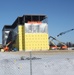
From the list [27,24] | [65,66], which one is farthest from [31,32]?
[65,66]

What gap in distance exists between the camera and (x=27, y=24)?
449 ft

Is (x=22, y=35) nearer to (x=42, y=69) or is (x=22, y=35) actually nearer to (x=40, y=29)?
(x=40, y=29)

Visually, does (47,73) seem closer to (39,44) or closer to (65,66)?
(65,66)

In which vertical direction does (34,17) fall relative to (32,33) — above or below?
above

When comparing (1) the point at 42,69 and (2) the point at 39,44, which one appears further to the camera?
(2) the point at 39,44

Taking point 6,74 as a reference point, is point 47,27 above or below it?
above

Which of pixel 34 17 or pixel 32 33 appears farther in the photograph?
pixel 34 17

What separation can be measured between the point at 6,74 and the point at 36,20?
131m

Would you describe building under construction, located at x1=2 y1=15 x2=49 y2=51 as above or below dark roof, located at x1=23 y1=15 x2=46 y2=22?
below

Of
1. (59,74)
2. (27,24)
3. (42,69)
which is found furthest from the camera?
(27,24)

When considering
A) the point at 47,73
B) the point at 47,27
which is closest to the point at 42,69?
the point at 47,73

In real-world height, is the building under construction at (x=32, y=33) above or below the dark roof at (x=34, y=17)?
below

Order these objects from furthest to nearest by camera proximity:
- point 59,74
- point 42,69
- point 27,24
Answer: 1. point 27,24
2. point 42,69
3. point 59,74

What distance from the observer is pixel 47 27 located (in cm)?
13700
